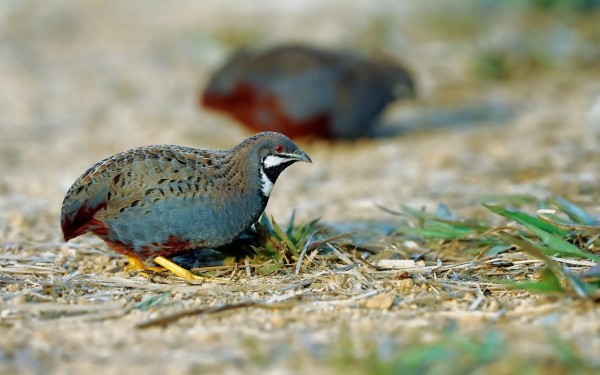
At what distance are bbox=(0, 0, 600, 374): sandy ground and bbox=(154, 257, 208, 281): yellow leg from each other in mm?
70

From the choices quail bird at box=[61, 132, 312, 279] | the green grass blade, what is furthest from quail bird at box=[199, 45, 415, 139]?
the green grass blade

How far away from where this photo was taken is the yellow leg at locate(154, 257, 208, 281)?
13.9 ft

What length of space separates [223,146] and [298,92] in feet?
2.82

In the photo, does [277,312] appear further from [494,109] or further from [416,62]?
[416,62]

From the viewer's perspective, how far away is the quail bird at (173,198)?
13.7 feet

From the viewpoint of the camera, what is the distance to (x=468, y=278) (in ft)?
13.6

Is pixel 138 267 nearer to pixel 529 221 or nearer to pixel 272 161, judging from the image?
pixel 272 161

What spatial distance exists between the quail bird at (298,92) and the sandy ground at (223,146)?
0.92 feet

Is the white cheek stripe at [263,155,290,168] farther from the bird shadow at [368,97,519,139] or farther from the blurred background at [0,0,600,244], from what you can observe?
the bird shadow at [368,97,519,139]

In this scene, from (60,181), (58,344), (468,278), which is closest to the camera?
(58,344)

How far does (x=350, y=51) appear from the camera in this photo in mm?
9805

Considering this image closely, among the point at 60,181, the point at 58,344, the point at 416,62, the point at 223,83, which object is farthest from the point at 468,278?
the point at 416,62

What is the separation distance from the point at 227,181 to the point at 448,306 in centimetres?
122

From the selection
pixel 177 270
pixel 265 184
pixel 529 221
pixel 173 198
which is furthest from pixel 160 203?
pixel 529 221
